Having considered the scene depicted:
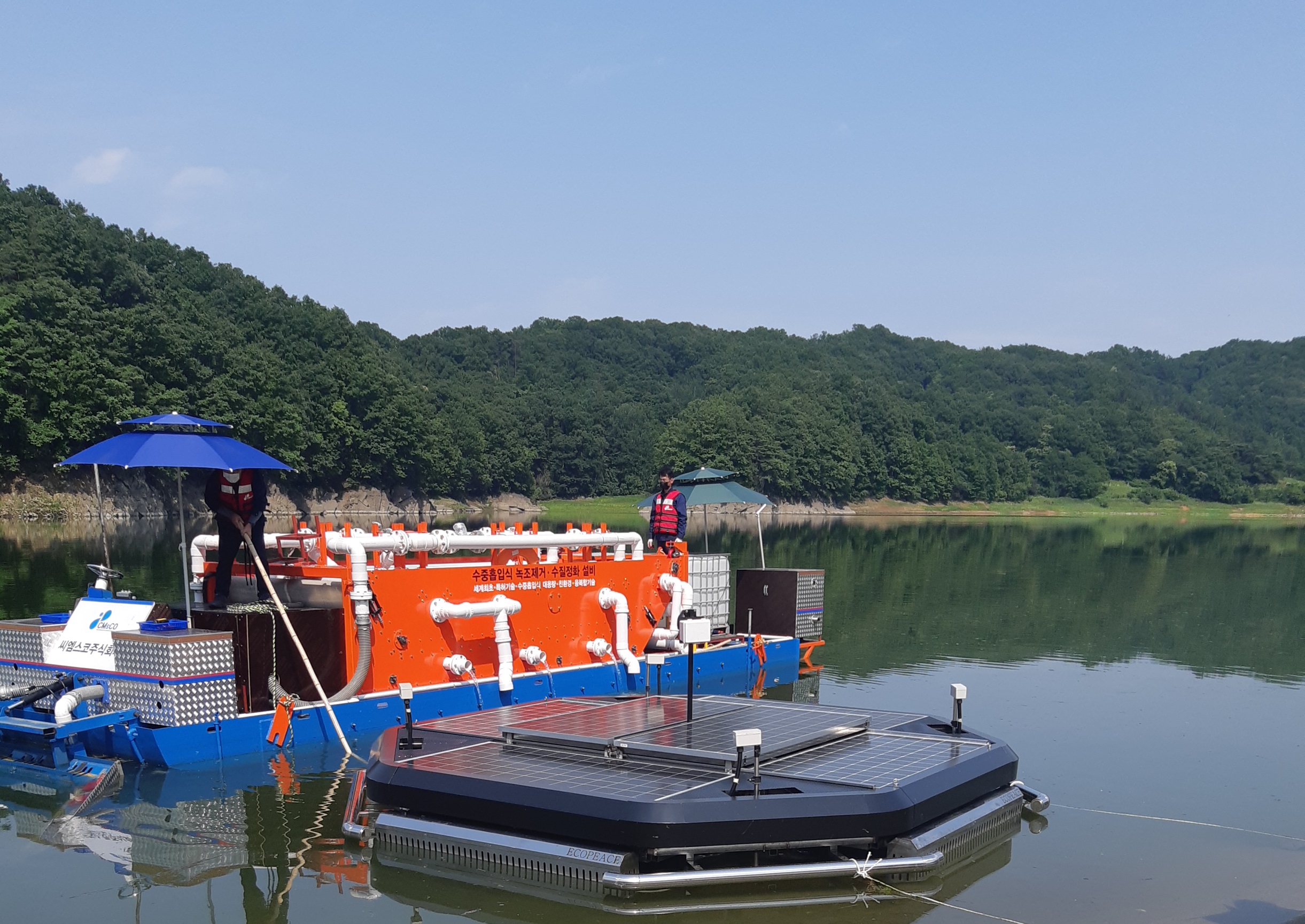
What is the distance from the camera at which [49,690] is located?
40.2ft

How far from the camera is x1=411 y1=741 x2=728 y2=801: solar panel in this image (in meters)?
8.61

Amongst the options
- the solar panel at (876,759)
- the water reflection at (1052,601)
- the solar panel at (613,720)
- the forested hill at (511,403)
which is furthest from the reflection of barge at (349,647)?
the forested hill at (511,403)

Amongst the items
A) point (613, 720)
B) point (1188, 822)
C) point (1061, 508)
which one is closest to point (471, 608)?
point (613, 720)

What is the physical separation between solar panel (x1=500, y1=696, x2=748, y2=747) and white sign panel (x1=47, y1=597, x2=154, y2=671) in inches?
185

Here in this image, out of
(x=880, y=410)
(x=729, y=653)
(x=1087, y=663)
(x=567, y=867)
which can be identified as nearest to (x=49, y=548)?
(x=729, y=653)

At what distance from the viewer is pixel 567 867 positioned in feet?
27.8

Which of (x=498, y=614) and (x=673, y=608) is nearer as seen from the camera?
(x=498, y=614)

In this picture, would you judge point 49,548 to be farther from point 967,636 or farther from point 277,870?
point 277,870

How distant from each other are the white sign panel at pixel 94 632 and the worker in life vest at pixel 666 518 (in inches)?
335

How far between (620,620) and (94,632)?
7.25 metres

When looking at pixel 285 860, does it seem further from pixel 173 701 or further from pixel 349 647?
pixel 349 647

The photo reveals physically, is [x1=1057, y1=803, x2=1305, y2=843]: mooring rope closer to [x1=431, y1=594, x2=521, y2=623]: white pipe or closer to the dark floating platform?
the dark floating platform

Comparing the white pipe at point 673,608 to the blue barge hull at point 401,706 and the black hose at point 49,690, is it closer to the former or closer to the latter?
the blue barge hull at point 401,706

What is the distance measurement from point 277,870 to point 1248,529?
3965 inches
